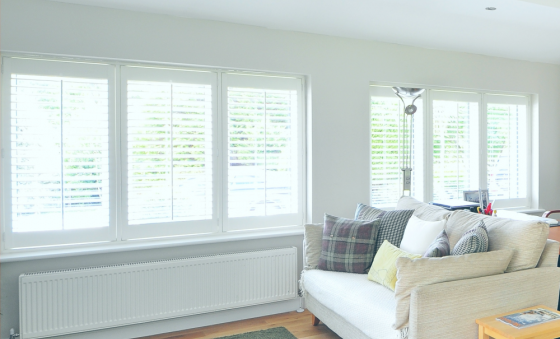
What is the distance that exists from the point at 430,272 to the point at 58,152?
2.56m

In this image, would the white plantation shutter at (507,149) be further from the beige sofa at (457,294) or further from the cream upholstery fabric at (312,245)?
the cream upholstery fabric at (312,245)

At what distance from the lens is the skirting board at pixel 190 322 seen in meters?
3.04

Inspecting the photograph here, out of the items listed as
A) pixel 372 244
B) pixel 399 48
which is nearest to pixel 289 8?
pixel 399 48

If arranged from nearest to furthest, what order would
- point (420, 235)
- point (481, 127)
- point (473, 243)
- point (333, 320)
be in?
point (473, 243)
point (420, 235)
point (333, 320)
point (481, 127)

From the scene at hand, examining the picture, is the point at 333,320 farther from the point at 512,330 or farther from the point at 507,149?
the point at 507,149

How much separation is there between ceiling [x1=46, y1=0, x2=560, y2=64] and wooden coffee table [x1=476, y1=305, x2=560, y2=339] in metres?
2.13

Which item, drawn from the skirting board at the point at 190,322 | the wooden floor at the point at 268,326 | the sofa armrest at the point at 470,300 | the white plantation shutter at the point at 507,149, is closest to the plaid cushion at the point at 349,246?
the wooden floor at the point at 268,326

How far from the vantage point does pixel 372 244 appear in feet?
9.73

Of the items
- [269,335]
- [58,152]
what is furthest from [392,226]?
[58,152]

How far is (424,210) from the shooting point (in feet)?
10.0

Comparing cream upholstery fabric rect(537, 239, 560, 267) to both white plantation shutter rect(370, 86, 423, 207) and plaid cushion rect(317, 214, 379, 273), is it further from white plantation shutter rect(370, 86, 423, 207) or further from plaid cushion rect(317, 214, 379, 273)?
white plantation shutter rect(370, 86, 423, 207)

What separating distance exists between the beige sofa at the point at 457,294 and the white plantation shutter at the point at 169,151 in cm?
120

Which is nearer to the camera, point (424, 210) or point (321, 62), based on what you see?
point (424, 210)

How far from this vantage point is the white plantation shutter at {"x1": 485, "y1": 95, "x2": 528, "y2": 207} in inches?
183
